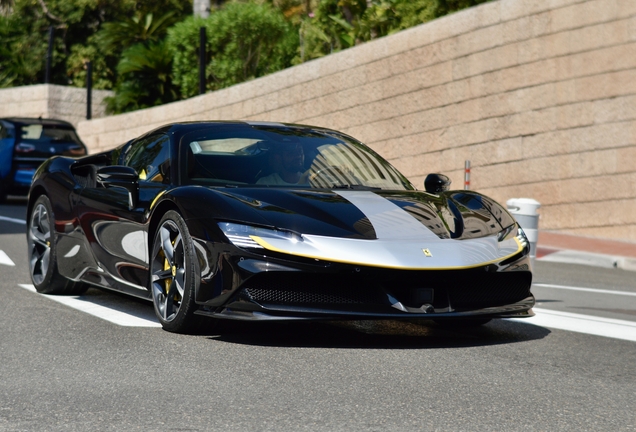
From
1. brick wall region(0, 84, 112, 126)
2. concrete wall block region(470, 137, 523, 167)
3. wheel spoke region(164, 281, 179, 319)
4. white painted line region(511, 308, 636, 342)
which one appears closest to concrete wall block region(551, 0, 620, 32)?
concrete wall block region(470, 137, 523, 167)

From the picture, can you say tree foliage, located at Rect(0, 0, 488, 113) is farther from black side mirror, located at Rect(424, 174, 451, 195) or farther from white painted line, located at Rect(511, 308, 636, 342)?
black side mirror, located at Rect(424, 174, 451, 195)

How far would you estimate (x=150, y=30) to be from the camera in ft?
103

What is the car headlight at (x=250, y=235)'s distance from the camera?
5.35m

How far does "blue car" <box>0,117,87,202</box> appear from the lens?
18484mm

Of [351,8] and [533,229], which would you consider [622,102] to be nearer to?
[533,229]

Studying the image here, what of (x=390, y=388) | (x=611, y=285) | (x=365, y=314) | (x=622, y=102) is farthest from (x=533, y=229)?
(x=622, y=102)

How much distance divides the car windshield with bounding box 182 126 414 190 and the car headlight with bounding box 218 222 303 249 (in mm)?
834

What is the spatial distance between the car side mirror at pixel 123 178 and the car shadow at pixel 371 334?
1.01 metres

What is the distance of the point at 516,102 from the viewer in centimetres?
1638

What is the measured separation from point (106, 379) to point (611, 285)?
6562 millimetres

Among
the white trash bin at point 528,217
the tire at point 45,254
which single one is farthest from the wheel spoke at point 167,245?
the white trash bin at point 528,217

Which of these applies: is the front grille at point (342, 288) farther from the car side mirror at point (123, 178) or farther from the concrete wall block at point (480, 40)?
the concrete wall block at point (480, 40)

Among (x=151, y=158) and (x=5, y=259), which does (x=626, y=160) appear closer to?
(x=5, y=259)

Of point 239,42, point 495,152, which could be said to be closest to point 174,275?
point 495,152
